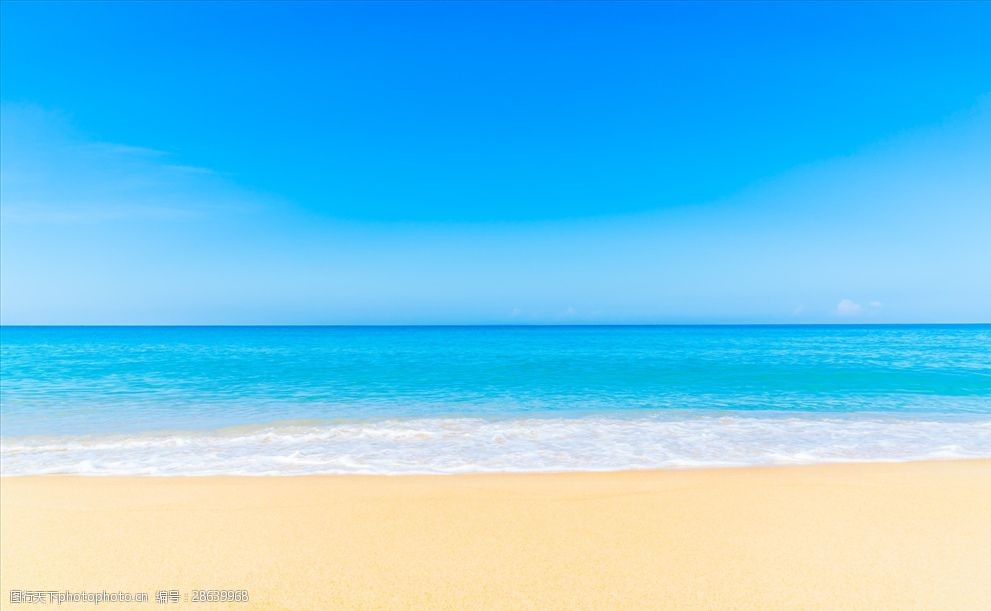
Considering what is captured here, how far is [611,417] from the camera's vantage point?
41.2ft

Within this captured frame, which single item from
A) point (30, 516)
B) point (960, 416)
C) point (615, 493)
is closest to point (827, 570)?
point (615, 493)

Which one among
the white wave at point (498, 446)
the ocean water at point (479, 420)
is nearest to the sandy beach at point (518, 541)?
the white wave at point (498, 446)

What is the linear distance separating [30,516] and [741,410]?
14.8 m

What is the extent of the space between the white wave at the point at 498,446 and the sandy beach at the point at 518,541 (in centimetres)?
116

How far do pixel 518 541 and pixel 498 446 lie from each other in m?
4.68

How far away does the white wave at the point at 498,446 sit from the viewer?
26.2ft

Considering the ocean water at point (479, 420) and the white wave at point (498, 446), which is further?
the ocean water at point (479, 420)

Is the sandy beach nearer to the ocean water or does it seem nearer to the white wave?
the white wave

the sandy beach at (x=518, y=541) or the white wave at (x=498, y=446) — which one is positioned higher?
the sandy beach at (x=518, y=541)

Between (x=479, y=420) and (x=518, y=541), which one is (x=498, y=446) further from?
(x=518, y=541)

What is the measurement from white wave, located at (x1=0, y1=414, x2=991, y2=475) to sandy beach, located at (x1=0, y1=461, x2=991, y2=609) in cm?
116

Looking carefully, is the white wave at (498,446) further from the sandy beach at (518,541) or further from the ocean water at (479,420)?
the sandy beach at (518,541)

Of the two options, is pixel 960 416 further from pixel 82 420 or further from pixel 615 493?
pixel 82 420

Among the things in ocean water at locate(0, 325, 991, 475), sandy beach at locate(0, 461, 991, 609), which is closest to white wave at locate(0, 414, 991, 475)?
ocean water at locate(0, 325, 991, 475)
